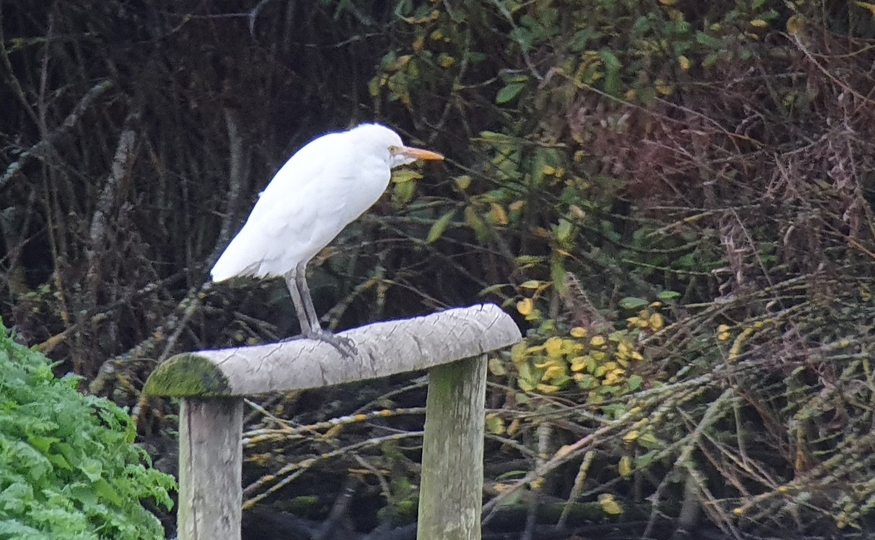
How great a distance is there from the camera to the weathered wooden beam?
1.61m

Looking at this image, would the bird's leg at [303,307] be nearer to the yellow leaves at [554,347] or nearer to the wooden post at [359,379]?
the wooden post at [359,379]

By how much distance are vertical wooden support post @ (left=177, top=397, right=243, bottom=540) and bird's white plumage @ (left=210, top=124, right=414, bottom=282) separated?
0.63 meters

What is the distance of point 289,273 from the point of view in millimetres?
2453

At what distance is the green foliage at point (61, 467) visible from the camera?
6.47ft

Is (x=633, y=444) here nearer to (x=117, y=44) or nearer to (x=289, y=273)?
Answer: (x=289, y=273)

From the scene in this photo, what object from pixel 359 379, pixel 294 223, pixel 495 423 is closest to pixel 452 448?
pixel 359 379

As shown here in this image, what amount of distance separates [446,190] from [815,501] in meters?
1.51

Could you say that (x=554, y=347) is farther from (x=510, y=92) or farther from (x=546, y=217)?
(x=510, y=92)

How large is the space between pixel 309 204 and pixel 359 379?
49 centimetres

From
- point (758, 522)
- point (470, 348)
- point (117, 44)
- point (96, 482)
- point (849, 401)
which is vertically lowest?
point (758, 522)

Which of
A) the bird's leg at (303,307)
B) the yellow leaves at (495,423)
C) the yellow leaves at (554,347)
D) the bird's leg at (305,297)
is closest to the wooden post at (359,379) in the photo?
the bird's leg at (303,307)

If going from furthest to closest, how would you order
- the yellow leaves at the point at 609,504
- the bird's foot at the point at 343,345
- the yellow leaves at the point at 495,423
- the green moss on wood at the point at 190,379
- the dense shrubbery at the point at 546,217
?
the yellow leaves at the point at 609,504, the yellow leaves at the point at 495,423, the dense shrubbery at the point at 546,217, the bird's foot at the point at 343,345, the green moss on wood at the point at 190,379

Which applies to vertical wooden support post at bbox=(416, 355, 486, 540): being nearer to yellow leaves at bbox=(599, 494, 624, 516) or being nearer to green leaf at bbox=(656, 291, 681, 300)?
green leaf at bbox=(656, 291, 681, 300)

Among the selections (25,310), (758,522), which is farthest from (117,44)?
(758,522)
